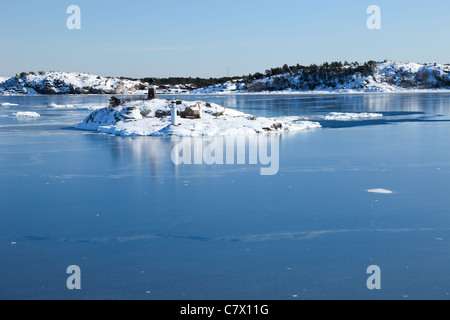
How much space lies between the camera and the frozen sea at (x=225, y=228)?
173 inches

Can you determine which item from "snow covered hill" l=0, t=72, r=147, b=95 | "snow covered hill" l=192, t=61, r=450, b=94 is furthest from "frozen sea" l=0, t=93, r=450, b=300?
"snow covered hill" l=0, t=72, r=147, b=95

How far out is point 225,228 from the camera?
6.07m

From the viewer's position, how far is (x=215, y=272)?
4.65 m

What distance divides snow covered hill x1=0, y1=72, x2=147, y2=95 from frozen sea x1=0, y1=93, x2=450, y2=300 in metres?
116

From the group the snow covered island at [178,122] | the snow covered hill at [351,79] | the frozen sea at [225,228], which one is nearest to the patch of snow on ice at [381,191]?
the frozen sea at [225,228]

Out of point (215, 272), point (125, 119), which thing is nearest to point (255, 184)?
point (215, 272)

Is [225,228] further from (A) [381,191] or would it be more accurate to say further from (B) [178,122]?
(B) [178,122]

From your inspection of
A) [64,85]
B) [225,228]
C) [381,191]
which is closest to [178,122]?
[381,191]

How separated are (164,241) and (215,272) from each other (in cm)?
111

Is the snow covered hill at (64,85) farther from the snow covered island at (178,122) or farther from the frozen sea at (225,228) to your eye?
the frozen sea at (225,228)

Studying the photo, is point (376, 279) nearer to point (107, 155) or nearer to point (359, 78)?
point (107, 155)

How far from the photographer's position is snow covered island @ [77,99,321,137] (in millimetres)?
17922

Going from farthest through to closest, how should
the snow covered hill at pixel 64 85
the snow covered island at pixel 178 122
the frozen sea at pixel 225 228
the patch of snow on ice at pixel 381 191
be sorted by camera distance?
the snow covered hill at pixel 64 85 < the snow covered island at pixel 178 122 < the patch of snow on ice at pixel 381 191 < the frozen sea at pixel 225 228

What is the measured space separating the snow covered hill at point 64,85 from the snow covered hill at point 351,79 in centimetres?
2064
